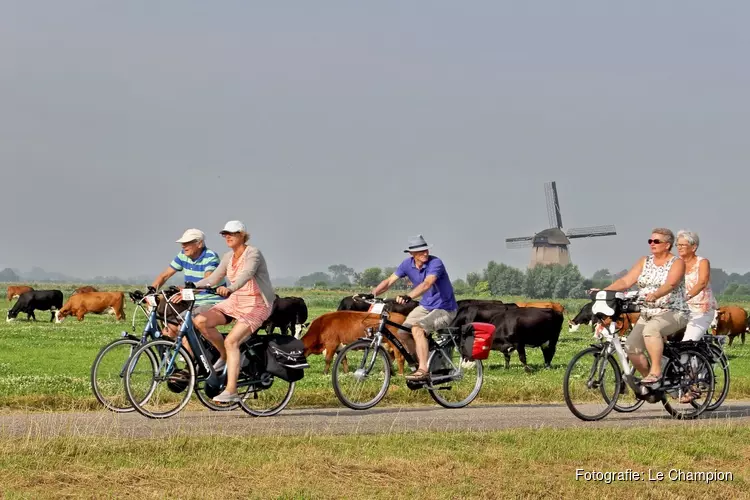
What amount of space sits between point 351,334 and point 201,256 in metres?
8.29

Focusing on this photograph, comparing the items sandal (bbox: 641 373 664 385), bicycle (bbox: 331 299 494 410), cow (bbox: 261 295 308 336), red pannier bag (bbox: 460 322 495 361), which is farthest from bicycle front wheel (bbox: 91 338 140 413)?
cow (bbox: 261 295 308 336)

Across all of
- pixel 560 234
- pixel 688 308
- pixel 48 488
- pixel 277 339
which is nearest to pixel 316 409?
pixel 277 339

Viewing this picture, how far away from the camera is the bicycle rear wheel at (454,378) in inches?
575

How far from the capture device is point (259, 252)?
12594 mm

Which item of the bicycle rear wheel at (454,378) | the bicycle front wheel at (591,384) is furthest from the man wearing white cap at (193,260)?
the bicycle front wheel at (591,384)

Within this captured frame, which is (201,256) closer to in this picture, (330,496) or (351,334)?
(330,496)

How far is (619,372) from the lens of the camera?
44.8 ft

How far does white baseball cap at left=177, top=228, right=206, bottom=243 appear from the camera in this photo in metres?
13.6

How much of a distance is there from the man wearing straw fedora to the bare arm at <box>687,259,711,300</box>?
3.03 meters

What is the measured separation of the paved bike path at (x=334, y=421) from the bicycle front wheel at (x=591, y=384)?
19 cm

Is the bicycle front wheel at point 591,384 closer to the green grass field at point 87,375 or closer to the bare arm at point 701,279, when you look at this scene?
the bare arm at point 701,279

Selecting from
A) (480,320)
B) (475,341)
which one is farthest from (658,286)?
(480,320)

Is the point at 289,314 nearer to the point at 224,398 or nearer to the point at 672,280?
the point at 224,398

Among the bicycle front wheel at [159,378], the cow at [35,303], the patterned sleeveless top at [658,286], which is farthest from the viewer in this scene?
the cow at [35,303]
